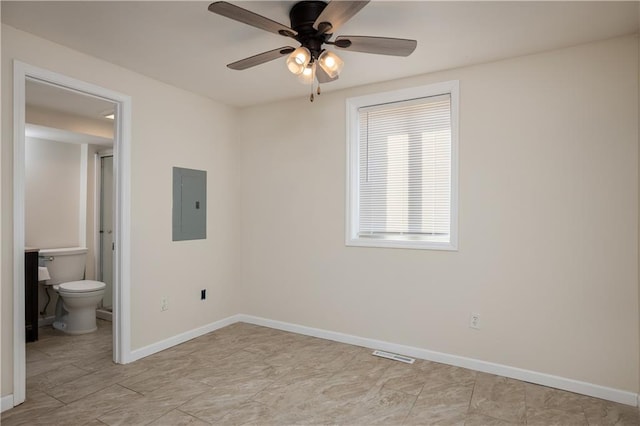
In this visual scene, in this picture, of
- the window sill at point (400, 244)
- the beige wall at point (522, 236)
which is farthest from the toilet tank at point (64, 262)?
the window sill at point (400, 244)

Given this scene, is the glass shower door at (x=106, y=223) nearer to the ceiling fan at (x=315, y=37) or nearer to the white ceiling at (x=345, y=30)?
the white ceiling at (x=345, y=30)

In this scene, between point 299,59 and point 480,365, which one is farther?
point 480,365

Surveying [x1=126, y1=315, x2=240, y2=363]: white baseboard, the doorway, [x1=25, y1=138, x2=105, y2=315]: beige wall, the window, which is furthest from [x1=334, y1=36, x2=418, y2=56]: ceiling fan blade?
[x1=25, y1=138, x2=105, y2=315]: beige wall

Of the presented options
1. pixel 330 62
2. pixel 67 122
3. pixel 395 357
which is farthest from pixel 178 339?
pixel 330 62

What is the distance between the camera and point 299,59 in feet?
7.00

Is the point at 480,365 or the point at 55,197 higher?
the point at 55,197

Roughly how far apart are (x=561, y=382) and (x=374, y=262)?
165 centimetres

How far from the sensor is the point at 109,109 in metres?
3.76

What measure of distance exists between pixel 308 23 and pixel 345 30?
0.43 metres

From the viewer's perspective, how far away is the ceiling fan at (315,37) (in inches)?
69.7

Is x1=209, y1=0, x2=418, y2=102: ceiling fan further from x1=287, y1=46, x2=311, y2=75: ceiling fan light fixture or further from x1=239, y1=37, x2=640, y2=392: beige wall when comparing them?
x1=239, y1=37, x2=640, y2=392: beige wall

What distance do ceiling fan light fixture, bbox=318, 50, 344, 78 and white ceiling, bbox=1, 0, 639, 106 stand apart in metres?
0.29

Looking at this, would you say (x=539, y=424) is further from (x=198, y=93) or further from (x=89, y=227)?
(x=89, y=227)

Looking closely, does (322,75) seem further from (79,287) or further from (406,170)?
(79,287)
